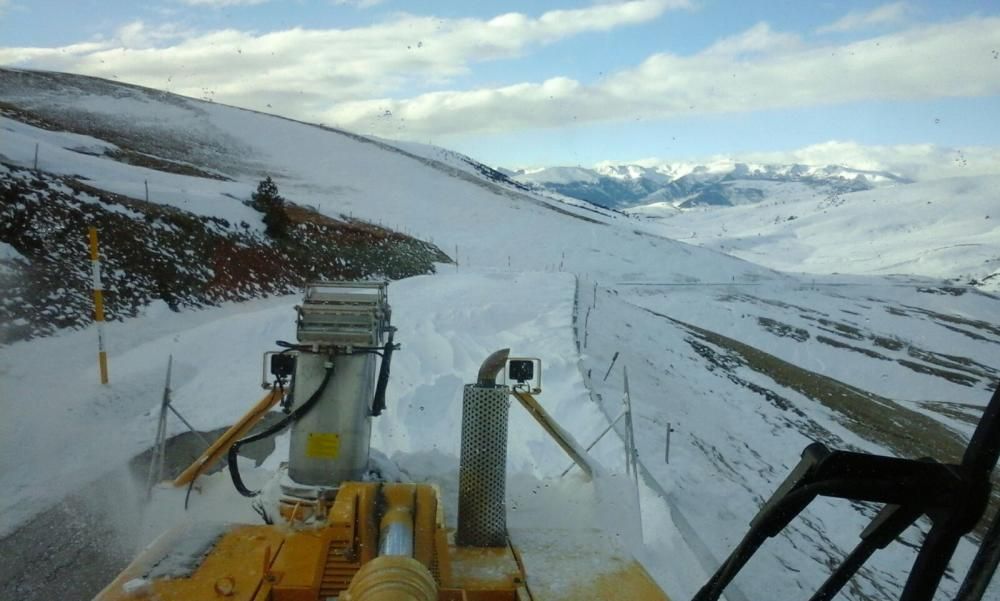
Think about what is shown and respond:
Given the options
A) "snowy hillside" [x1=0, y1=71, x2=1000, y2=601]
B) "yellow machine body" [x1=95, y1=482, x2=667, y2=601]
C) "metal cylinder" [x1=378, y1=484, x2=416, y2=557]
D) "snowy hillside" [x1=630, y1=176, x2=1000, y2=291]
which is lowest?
"snowy hillside" [x1=0, y1=71, x2=1000, y2=601]

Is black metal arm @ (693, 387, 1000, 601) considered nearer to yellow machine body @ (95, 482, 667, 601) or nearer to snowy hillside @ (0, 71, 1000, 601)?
yellow machine body @ (95, 482, 667, 601)

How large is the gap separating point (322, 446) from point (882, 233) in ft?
350

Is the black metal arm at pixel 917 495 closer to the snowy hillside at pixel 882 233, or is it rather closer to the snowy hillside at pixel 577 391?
the snowy hillside at pixel 577 391

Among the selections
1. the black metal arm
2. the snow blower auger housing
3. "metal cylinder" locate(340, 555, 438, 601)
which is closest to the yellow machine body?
the snow blower auger housing

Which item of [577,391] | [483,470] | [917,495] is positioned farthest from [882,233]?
[917,495]

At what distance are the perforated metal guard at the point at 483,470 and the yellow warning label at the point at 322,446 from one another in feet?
2.75

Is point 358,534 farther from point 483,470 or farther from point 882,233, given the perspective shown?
point 882,233

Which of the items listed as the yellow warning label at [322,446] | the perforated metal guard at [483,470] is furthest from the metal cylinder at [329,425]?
the perforated metal guard at [483,470]

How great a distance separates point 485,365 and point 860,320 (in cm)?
3930

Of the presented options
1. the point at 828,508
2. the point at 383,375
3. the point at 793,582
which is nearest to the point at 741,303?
the point at 828,508

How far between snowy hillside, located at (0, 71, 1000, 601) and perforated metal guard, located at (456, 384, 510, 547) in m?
1.25

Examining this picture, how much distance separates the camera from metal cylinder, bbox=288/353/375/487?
4527 mm

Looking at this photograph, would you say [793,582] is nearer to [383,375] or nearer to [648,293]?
[383,375]

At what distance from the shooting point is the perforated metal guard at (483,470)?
13.4ft
